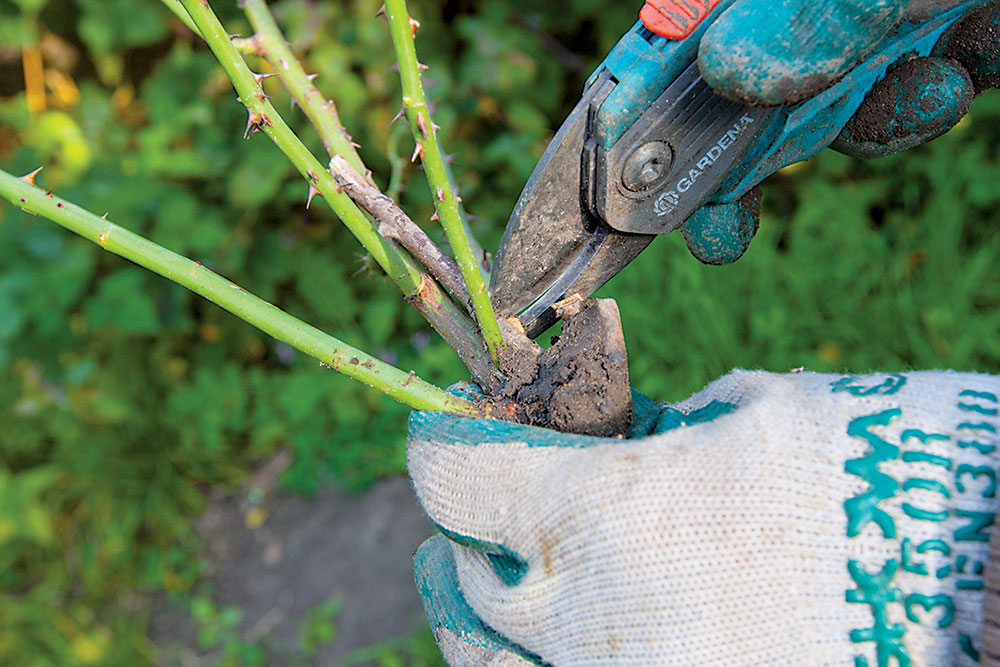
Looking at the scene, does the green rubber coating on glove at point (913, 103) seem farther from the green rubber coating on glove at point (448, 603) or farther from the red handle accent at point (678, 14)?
the green rubber coating on glove at point (448, 603)

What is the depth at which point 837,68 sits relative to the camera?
38.9 inches

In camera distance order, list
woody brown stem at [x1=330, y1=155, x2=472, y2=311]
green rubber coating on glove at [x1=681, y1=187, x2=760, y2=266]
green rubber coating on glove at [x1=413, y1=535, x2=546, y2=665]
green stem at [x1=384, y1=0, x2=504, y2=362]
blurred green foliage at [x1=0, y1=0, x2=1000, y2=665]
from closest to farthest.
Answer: green stem at [x1=384, y1=0, x2=504, y2=362] → green rubber coating on glove at [x1=413, y1=535, x2=546, y2=665] → woody brown stem at [x1=330, y1=155, x2=472, y2=311] → green rubber coating on glove at [x1=681, y1=187, x2=760, y2=266] → blurred green foliage at [x1=0, y1=0, x2=1000, y2=665]

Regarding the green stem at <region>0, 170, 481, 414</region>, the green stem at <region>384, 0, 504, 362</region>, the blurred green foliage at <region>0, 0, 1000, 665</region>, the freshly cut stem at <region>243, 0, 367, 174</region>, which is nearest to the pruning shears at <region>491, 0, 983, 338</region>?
the green stem at <region>384, 0, 504, 362</region>

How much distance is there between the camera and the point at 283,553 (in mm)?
2768

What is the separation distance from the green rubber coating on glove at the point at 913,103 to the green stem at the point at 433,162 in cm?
76

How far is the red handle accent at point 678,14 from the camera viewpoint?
3.56 feet

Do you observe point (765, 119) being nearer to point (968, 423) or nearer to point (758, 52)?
point (758, 52)

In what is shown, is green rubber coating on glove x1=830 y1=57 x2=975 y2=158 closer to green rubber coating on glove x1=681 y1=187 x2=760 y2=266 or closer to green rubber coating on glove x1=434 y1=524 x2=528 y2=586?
green rubber coating on glove x1=681 y1=187 x2=760 y2=266

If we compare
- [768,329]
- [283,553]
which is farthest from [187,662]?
[768,329]

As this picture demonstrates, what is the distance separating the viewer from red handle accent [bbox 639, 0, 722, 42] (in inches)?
42.8

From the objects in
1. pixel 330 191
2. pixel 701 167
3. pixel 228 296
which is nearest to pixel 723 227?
pixel 701 167

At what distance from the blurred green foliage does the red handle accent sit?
1352mm

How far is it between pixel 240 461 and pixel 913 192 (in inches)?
109

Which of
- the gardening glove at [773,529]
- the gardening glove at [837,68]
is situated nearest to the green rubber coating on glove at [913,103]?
the gardening glove at [837,68]
